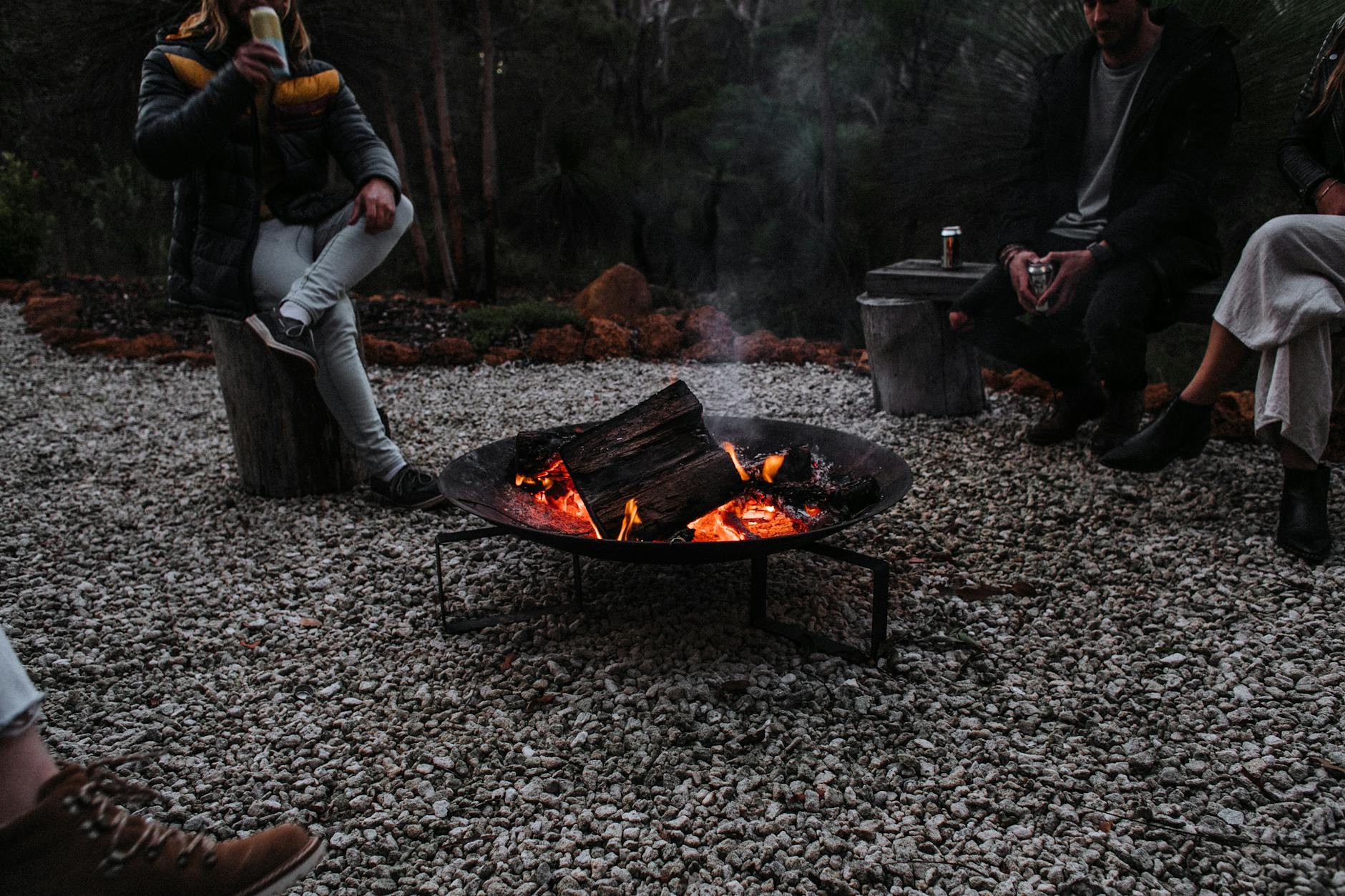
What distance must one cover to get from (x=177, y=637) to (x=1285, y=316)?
11.0 ft

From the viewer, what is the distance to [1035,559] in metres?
2.80

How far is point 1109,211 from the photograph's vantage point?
11.3 feet

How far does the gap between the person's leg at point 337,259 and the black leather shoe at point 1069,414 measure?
2.76 meters

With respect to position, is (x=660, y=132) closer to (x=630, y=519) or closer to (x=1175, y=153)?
(x=1175, y=153)

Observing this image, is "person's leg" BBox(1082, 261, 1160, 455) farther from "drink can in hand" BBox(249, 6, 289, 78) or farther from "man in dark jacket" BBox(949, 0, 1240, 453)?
"drink can in hand" BBox(249, 6, 289, 78)

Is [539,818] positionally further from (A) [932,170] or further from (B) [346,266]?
(A) [932,170]

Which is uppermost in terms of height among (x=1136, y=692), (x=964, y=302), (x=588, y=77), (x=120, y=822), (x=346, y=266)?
(x=588, y=77)

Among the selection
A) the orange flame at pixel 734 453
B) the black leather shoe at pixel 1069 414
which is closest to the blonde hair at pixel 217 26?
the orange flame at pixel 734 453

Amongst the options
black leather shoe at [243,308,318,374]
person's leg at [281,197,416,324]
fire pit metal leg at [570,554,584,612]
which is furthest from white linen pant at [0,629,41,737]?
person's leg at [281,197,416,324]

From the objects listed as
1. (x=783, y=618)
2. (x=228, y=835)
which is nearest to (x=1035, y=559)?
(x=783, y=618)

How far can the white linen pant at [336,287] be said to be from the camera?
3.01m

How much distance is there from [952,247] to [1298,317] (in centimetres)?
186

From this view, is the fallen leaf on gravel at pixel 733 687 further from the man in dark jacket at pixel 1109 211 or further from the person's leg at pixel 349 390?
the man in dark jacket at pixel 1109 211

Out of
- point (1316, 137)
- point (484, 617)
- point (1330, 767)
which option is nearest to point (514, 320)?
point (484, 617)
